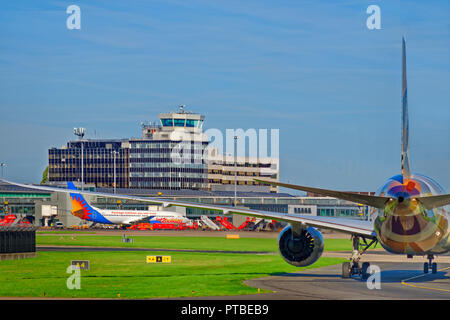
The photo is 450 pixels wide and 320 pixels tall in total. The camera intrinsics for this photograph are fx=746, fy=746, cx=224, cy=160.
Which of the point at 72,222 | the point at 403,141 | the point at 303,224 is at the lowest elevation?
the point at 72,222

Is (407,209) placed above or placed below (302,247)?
above

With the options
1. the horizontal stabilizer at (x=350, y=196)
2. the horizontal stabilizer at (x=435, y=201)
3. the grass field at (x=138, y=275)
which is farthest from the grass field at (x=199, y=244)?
the horizontal stabilizer at (x=435, y=201)

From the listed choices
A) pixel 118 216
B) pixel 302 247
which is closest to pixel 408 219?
pixel 302 247

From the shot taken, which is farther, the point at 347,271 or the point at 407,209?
the point at 347,271

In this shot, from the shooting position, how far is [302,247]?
43.1 metres

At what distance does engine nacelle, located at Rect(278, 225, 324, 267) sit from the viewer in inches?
1690

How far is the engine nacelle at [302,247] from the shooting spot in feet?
141

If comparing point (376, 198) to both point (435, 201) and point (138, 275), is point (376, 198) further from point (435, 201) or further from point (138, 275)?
point (138, 275)

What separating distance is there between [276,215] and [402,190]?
11885 millimetres

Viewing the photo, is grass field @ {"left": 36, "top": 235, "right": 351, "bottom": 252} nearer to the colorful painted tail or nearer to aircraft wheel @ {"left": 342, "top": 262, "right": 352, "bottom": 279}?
aircraft wheel @ {"left": 342, "top": 262, "right": 352, "bottom": 279}

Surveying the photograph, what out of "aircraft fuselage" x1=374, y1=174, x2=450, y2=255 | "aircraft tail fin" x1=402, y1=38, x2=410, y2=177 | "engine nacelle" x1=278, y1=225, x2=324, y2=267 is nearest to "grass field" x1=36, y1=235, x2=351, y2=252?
"engine nacelle" x1=278, y1=225, x2=324, y2=267

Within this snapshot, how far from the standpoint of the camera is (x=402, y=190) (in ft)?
106
